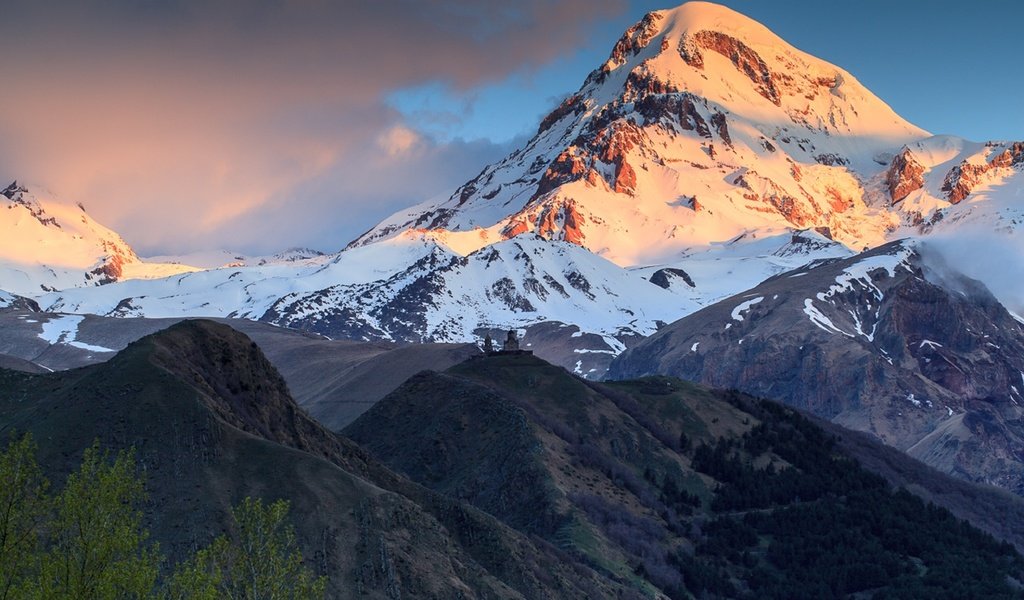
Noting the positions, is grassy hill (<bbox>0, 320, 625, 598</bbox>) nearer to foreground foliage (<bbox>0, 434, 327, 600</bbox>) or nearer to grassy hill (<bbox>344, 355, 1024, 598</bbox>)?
grassy hill (<bbox>344, 355, 1024, 598</bbox>)

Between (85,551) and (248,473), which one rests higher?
(248,473)

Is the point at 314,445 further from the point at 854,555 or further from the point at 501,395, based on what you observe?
the point at 854,555

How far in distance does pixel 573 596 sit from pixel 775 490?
7260 cm

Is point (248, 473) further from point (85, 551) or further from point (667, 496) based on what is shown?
point (667, 496)

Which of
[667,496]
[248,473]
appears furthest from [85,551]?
[667,496]

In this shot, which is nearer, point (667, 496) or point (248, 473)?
point (248, 473)

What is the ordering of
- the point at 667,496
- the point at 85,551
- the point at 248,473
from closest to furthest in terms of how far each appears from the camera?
the point at 85,551, the point at 248,473, the point at 667,496

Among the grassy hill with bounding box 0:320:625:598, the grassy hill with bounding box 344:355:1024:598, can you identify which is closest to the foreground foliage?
the grassy hill with bounding box 0:320:625:598

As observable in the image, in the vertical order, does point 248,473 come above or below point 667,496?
above

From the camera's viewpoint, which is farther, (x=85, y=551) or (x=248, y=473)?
(x=248, y=473)

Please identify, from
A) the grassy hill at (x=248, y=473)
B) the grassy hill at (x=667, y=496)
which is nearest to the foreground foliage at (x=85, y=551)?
the grassy hill at (x=248, y=473)

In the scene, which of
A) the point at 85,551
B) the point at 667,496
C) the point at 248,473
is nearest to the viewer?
the point at 85,551

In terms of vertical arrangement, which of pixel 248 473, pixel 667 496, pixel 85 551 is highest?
pixel 248 473

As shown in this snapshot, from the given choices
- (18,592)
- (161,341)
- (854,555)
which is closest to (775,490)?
(854,555)
